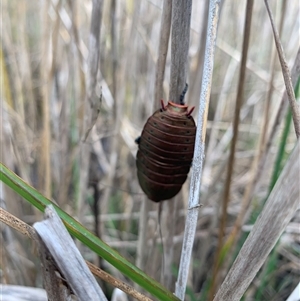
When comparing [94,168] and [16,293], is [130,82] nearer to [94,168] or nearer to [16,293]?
[94,168]

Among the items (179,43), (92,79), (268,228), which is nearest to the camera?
(268,228)

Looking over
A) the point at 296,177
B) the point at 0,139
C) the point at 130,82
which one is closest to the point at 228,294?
the point at 296,177

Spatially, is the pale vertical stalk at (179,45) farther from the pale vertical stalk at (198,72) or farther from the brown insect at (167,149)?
the pale vertical stalk at (198,72)

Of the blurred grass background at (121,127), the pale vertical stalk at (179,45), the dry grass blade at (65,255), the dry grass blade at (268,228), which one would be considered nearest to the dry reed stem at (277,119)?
the blurred grass background at (121,127)

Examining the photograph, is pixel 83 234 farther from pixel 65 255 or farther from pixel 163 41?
pixel 163 41

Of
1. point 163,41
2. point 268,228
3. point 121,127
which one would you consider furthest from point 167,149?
point 121,127

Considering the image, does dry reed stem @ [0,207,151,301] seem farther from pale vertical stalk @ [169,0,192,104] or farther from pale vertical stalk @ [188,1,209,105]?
pale vertical stalk @ [188,1,209,105]
